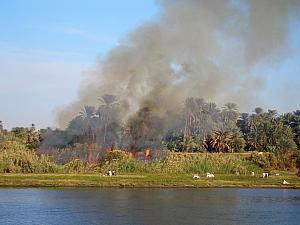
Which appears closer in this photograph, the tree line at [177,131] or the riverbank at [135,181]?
the riverbank at [135,181]

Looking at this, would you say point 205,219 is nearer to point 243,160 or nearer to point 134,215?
point 134,215

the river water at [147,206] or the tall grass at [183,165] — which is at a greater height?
the tall grass at [183,165]

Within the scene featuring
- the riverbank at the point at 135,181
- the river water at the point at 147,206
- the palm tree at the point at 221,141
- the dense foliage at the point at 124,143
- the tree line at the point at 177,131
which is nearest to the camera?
the river water at the point at 147,206

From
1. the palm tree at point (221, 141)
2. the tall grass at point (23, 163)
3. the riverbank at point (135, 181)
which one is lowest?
the riverbank at point (135, 181)

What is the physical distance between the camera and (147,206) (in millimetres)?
34875

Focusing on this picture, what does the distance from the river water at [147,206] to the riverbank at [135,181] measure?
310 centimetres

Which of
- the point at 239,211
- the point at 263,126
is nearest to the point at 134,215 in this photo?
the point at 239,211

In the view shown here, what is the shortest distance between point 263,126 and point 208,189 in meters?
70.6

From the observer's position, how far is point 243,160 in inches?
2621

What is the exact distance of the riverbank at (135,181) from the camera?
160ft

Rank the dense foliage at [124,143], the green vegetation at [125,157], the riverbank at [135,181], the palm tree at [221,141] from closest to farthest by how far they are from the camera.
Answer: the riverbank at [135,181], the green vegetation at [125,157], the dense foliage at [124,143], the palm tree at [221,141]

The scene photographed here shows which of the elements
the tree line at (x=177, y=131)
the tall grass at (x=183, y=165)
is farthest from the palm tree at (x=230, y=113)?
the tall grass at (x=183, y=165)

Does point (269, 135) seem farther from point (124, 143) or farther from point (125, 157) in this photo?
point (125, 157)

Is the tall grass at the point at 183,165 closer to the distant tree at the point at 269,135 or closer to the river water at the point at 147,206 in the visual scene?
the river water at the point at 147,206
